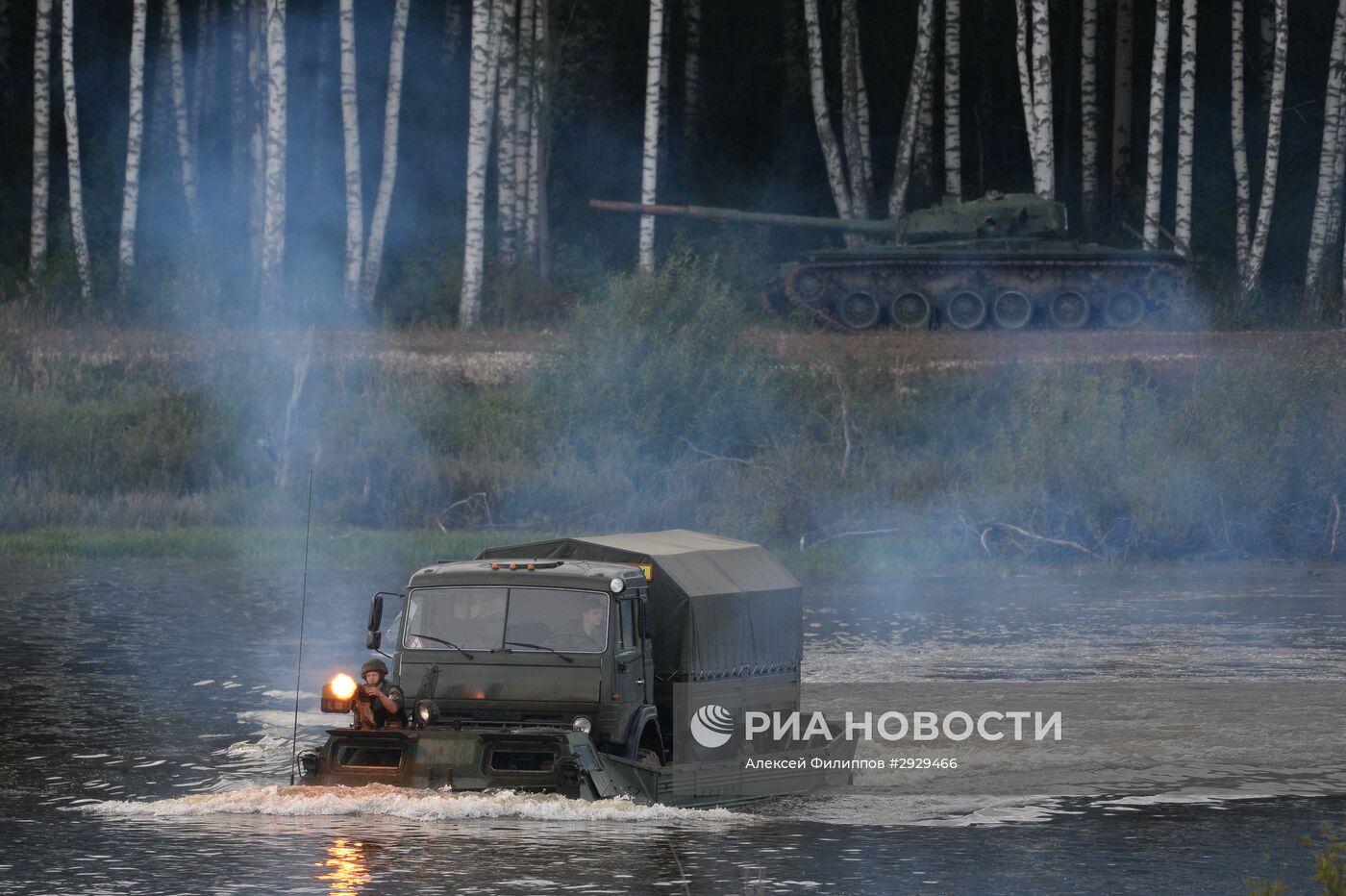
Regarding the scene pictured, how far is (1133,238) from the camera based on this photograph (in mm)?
38531

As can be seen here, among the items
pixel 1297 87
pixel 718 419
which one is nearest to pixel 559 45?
pixel 718 419

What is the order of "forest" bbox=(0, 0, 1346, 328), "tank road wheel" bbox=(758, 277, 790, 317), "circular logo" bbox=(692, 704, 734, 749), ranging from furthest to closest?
"tank road wheel" bbox=(758, 277, 790, 317)
"forest" bbox=(0, 0, 1346, 328)
"circular logo" bbox=(692, 704, 734, 749)

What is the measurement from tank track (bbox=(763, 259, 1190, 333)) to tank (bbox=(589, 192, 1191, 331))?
16mm

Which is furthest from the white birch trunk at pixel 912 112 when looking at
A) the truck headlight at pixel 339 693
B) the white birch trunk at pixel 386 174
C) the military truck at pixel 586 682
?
the truck headlight at pixel 339 693

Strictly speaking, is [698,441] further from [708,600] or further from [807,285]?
[708,600]

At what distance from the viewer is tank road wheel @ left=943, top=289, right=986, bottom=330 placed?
3403cm

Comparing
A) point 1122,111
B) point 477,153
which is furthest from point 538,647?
point 1122,111

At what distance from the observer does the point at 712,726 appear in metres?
13.3

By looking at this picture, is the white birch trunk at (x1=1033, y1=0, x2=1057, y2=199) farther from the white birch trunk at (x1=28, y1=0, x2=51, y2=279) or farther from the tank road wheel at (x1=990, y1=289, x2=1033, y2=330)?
the white birch trunk at (x1=28, y1=0, x2=51, y2=279)

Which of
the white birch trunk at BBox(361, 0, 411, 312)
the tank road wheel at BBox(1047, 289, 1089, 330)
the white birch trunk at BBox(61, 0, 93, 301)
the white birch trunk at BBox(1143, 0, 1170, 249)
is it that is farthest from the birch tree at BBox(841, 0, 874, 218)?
the white birch trunk at BBox(61, 0, 93, 301)

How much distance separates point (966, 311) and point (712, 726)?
2166 centimetres

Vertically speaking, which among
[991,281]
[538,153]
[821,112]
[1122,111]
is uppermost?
[1122,111]

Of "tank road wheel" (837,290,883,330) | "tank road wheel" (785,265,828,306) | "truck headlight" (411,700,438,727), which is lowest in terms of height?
"truck headlight" (411,700,438,727)

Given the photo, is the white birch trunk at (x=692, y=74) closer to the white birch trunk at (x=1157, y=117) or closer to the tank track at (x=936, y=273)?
the tank track at (x=936, y=273)
